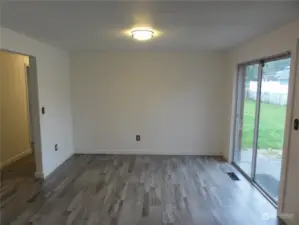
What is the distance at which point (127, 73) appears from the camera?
5.23 metres

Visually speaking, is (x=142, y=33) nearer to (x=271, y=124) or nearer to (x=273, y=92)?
(x=273, y=92)

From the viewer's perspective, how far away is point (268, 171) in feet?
11.7

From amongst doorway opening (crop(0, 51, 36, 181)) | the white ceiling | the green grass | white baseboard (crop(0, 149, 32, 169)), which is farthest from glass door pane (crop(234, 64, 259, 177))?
white baseboard (crop(0, 149, 32, 169))

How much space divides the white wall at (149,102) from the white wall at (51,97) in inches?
12.2

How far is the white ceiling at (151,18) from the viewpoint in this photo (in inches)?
81.4

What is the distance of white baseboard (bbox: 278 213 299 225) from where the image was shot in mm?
2682

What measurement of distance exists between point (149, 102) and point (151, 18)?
2910mm

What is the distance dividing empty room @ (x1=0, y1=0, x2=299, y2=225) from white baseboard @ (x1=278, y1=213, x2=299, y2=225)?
12mm

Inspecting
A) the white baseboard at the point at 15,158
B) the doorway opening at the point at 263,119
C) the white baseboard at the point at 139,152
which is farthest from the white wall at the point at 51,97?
the doorway opening at the point at 263,119

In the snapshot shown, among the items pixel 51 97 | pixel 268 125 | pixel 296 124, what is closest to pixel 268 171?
pixel 268 125

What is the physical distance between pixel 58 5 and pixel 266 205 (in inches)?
127

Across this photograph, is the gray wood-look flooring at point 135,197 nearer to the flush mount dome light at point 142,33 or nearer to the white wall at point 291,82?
A: the white wall at point 291,82

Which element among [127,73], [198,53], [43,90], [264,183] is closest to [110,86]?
[127,73]

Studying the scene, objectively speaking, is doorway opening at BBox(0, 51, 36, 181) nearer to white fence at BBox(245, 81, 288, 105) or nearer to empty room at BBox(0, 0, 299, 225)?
empty room at BBox(0, 0, 299, 225)
